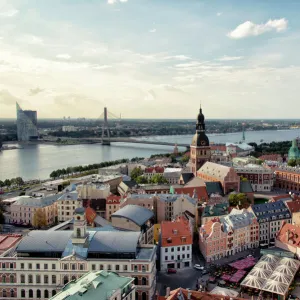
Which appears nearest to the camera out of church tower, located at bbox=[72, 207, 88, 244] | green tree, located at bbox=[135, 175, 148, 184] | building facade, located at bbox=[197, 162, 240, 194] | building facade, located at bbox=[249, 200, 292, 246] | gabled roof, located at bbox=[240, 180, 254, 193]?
church tower, located at bbox=[72, 207, 88, 244]

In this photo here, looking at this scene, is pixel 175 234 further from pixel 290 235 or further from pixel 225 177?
pixel 225 177

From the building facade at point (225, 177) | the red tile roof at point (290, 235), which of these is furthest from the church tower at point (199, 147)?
the red tile roof at point (290, 235)

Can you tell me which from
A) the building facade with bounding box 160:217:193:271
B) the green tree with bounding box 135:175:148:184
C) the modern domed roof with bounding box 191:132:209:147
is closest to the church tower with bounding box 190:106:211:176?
the modern domed roof with bounding box 191:132:209:147

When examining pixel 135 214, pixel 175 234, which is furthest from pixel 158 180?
pixel 175 234

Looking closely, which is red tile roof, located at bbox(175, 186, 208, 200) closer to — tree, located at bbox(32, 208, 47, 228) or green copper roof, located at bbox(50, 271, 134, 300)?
tree, located at bbox(32, 208, 47, 228)

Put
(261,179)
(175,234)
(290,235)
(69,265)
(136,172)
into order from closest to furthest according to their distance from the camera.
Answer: (69,265) < (175,234) < (290,235) < (261,179) < (136,172)

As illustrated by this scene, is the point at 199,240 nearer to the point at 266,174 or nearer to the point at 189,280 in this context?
the point at 189,280
